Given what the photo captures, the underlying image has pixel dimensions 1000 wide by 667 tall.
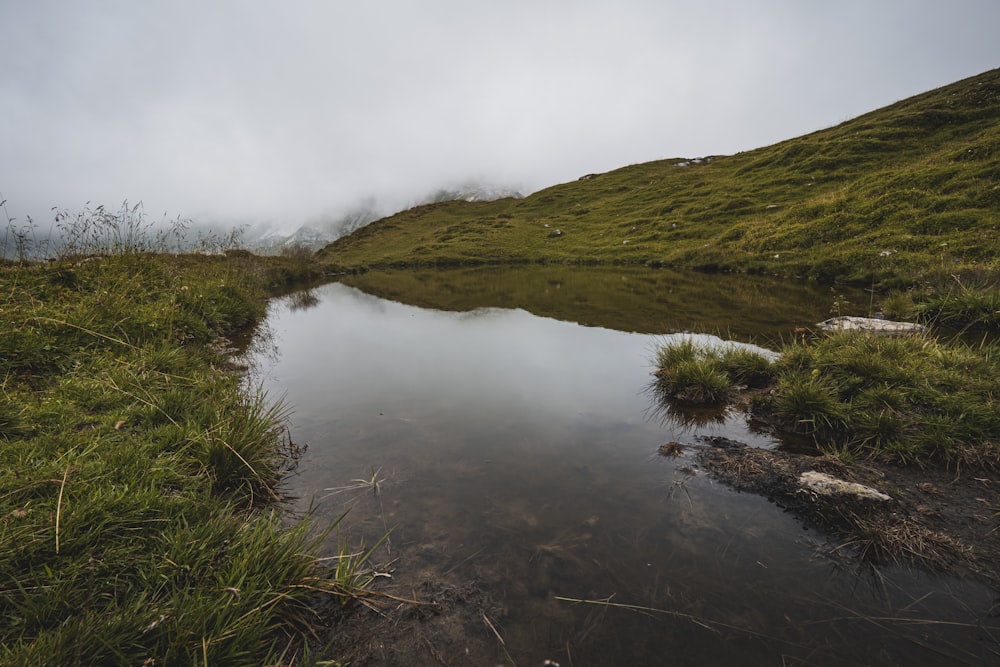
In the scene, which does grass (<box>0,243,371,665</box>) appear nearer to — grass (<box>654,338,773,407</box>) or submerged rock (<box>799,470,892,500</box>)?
submerged rock (<box>799,470,892,500</box>)

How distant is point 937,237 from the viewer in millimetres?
18031

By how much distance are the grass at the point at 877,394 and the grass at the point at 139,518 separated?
18.3 feet

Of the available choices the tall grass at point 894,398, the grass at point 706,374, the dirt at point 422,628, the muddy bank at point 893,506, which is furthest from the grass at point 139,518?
the tall grass at point 894,398

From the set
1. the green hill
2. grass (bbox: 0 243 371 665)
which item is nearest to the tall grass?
grass (bbox: 0 243 371 665)

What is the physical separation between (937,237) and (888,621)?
23.6 m

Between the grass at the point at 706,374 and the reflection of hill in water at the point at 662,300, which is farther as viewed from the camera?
the reflection of hill in water at the point at 662,300

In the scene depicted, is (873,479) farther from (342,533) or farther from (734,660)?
(342,533)

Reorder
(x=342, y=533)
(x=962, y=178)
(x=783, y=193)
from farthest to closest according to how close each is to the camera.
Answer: (x=783, y=193), (x=962, y=178), (x=342, y=533)

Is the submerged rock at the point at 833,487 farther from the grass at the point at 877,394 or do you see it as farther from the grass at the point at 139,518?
the grass at the point at 139,518

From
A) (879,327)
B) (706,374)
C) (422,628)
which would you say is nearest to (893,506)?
(706,374)

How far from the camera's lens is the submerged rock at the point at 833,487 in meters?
3.81

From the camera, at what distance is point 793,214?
28.0 m

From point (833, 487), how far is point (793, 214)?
30958mm

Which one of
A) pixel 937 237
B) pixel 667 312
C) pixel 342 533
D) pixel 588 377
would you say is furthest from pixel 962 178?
pixel 342 533
